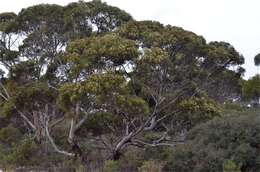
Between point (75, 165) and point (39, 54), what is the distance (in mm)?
6676

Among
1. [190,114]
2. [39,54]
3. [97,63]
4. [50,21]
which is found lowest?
[190,114]

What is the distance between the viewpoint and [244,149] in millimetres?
12695

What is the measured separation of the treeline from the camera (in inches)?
564

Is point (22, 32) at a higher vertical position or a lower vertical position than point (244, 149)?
higher

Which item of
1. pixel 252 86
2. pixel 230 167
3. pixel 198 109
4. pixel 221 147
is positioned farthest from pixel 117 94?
pixel 252 86

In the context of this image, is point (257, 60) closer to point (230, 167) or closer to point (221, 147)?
point (221, 147)

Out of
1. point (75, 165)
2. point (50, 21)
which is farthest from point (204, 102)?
point (50, 21)

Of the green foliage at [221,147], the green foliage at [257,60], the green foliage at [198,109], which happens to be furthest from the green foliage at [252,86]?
the green foliage at [221,147]

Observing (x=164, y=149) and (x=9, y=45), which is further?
(x=9, y=45)

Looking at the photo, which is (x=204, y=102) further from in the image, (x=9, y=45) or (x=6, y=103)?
(x=9, y=45)

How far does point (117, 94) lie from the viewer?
51.7ft

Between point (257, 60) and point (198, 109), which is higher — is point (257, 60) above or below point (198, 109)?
above

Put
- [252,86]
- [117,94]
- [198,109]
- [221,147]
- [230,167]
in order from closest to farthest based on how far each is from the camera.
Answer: [230,167] < [221,147] < [117,94] < [198,109] < [252,86]

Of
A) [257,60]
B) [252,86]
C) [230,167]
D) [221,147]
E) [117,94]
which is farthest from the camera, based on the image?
[257,60]
